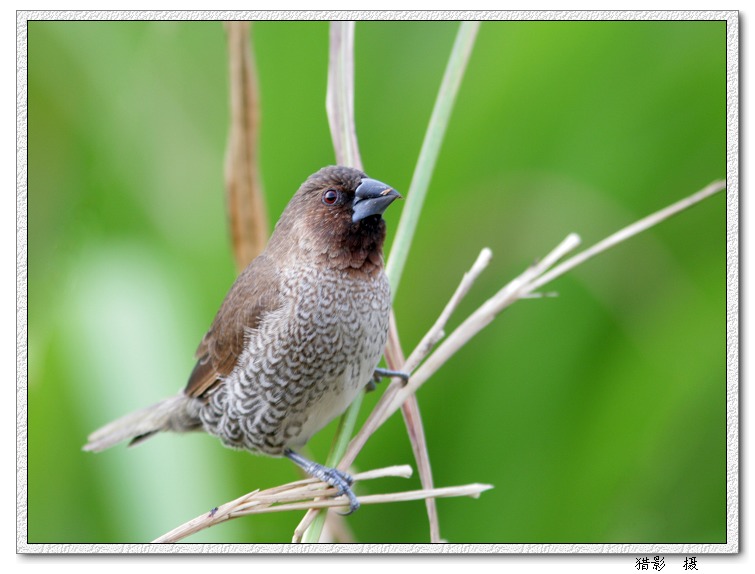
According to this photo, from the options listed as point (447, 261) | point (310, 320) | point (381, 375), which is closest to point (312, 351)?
point (310, 320)

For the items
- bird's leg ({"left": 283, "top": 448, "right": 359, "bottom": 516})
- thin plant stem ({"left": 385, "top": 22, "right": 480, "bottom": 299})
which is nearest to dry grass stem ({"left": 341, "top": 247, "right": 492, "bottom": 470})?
bird's leg ({"left": 283, "top": 448, "right": 359, "bottom": 516})

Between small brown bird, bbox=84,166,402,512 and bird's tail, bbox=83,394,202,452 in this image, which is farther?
bird's tail, bbox=83,394,202,452

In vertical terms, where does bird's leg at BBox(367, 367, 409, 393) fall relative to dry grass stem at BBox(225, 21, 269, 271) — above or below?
below

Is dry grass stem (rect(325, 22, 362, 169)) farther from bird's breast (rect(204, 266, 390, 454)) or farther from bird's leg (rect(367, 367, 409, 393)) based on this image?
bird's leg (rect(367, 367, 409, 393))

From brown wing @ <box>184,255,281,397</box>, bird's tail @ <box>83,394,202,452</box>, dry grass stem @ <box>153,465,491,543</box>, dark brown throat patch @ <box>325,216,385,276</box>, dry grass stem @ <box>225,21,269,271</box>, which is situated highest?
dry grass stem @ <box>225,21,269,271</box>

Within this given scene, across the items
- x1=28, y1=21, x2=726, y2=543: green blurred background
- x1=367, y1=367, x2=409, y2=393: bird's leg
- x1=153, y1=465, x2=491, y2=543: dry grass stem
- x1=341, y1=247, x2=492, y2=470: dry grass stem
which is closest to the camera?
x1=153, y1=465, x2=491, y2=543: dry grass stem

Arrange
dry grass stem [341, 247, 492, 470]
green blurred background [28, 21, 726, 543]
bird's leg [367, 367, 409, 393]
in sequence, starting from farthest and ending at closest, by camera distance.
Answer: green blurred background [28, 21, 726, 543]
bird's leg [367, 367, 409, 393]
dry grass stem [341, 247, 492, 470]

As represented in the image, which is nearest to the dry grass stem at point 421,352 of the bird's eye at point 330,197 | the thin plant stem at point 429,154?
the thin plant stem at point 429,154
